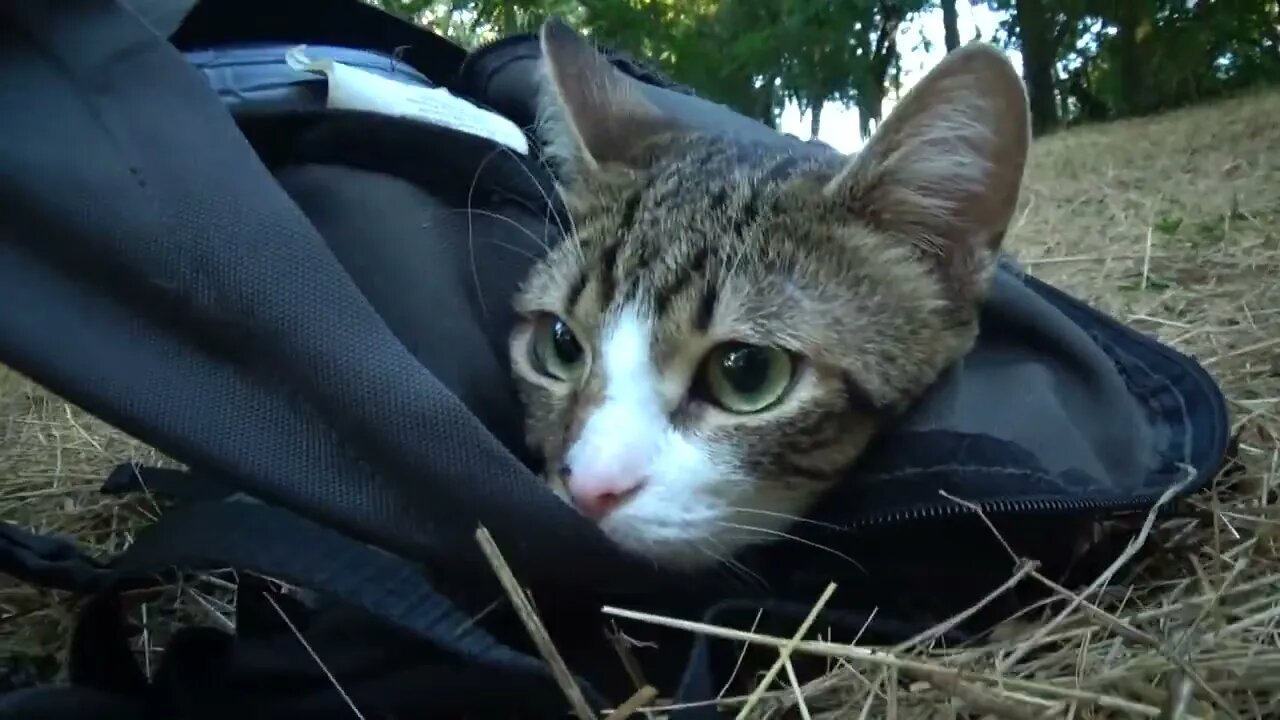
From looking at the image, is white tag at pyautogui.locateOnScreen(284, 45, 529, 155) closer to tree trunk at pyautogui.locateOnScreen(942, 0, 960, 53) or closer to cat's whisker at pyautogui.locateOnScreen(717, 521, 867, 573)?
cat's whisker at pyautogui.locateOnScreen(717, 521, 867, 573)

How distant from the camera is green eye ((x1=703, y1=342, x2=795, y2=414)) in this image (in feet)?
3.58

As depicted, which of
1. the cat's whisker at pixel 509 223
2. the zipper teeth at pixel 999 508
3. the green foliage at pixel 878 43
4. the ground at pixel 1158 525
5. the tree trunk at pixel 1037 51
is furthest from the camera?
the tree trunk at pixel 1037 51

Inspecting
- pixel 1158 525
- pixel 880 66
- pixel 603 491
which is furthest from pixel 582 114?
pixel 880 66

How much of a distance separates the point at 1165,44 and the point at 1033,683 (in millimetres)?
5435

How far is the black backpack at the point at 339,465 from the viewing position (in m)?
0.86

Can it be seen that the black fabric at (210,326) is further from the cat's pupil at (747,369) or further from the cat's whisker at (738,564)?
the cat's pupil at (747,369)

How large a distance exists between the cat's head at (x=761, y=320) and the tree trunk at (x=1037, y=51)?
3982 mm

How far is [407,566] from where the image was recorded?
0.87m

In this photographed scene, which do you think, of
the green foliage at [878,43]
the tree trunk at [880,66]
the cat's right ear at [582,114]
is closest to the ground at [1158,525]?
the cat's right ear at [582,114]

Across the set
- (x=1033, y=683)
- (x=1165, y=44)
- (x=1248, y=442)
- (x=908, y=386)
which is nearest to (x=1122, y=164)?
(x=1165, y=44)

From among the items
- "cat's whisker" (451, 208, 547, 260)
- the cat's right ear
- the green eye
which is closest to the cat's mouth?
the green eye

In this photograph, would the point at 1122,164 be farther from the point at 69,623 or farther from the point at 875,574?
the point at 69,623

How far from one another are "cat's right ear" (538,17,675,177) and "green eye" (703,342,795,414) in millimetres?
389

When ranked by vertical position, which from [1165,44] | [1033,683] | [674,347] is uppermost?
[1165,44]
